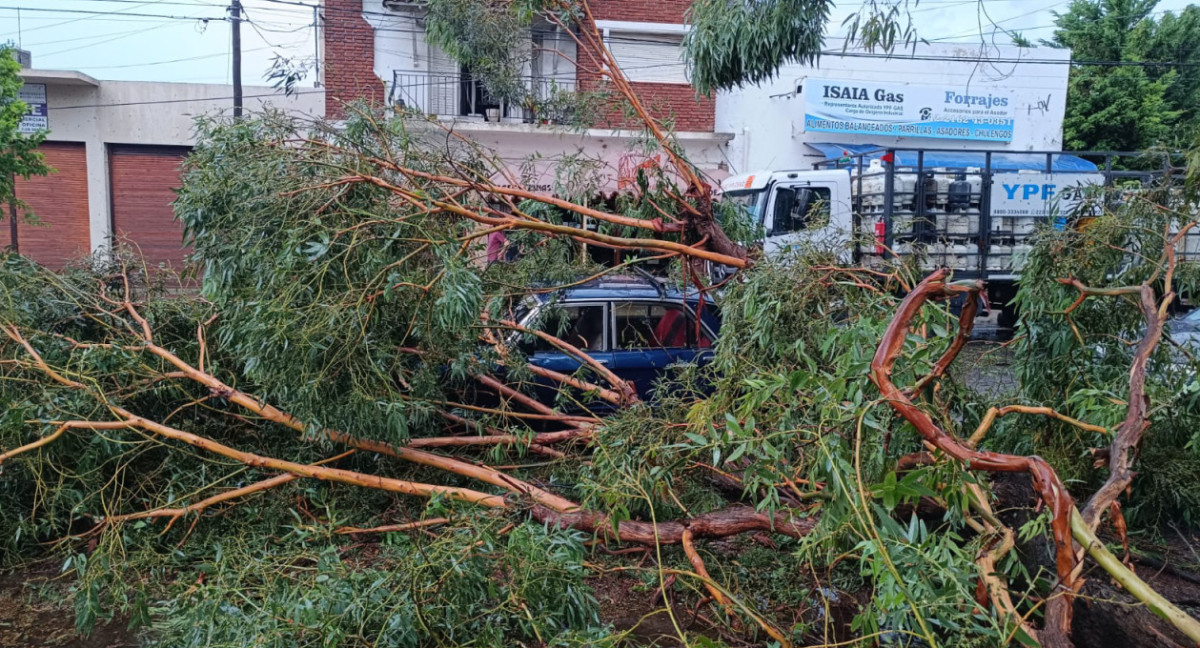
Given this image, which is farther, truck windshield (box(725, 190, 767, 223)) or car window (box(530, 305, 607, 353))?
truck windshield (box(725, 190, 767, 223))

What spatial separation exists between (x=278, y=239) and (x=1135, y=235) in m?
4.99

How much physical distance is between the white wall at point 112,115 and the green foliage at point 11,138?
816 cm

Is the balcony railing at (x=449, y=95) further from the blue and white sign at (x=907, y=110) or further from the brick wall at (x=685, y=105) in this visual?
the blue and white sign at (x=907, y=110)

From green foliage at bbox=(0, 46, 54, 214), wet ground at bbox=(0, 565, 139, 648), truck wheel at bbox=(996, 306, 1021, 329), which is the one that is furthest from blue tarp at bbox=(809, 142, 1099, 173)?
wet ground at bbox=(0, 565, 139, 648)

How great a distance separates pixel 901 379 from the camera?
115 inches

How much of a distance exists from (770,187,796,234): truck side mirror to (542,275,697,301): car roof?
6198 millimetres

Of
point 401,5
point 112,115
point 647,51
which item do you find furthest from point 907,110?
point 112,115

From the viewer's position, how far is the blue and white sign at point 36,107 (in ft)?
61.0

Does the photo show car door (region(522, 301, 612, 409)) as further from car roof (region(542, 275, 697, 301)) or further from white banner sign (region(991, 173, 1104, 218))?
white banner sign (region(991, 173, 1104, 218))

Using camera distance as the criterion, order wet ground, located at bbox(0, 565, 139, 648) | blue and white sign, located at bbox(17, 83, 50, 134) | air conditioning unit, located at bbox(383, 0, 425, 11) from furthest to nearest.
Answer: blue and white sign, located at bbox(17, 83, 50, 134) → air conditioning unit, located at bbox(383, 0, 425, 11) → wet ground, located at bbox(0, 565, 139, 648)

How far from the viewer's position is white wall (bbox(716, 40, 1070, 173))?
17.9m

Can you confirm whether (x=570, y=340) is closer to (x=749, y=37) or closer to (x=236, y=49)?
(x=749, y=37)

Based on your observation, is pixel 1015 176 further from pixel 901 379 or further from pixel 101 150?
pixel 101 150

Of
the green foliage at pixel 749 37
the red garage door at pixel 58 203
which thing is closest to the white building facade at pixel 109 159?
the red garage door at pixel 58 203
